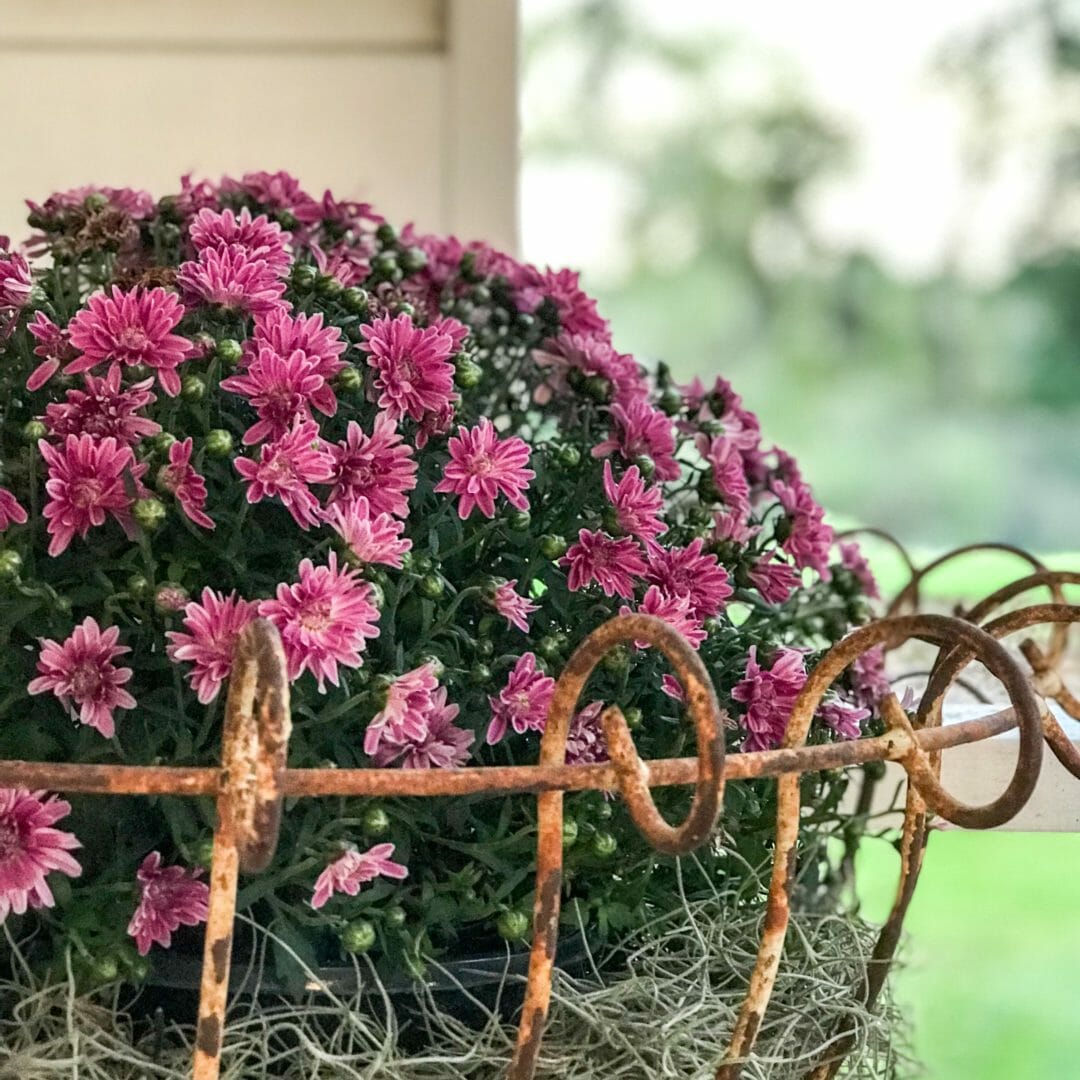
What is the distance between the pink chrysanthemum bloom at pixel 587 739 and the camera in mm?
409

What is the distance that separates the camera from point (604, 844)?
1.28 feet

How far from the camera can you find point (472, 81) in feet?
2.64

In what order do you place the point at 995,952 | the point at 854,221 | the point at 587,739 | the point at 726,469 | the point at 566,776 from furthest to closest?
the point at 854,221, the point at 995,952, the point at 726,469, the point at 587,739, the point at 566,776

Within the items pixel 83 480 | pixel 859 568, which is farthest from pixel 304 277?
pixel 859 568

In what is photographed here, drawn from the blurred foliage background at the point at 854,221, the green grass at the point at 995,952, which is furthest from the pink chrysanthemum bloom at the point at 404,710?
the blurred foliage background at the point at 854,221

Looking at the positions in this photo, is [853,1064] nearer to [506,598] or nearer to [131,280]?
[506,598]

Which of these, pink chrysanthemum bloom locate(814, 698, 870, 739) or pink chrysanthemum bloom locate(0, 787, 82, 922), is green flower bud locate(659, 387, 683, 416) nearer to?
pink chrysanthemum bloom locate(814, 698, 870, 739)

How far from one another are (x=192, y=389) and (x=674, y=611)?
0.59ft

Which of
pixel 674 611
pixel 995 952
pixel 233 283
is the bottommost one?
pixel 995 952

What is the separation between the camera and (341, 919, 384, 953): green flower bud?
14.2 inches

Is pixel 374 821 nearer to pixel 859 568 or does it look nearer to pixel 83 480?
pixel 83 480

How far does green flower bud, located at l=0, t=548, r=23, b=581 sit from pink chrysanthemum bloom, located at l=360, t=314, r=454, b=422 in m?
0.13

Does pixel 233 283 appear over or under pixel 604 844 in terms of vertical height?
over

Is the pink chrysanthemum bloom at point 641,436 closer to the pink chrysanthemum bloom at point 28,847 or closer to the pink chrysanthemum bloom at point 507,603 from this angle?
the pink chrysanthemum bloom at point 507,603
